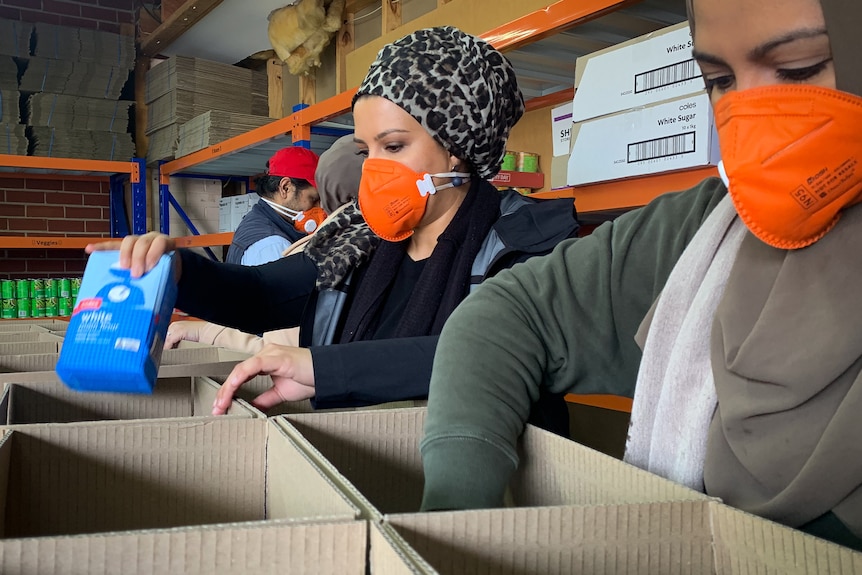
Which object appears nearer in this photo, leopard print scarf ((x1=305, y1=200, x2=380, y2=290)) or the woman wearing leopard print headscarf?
the woman wearing leopard print headscarf

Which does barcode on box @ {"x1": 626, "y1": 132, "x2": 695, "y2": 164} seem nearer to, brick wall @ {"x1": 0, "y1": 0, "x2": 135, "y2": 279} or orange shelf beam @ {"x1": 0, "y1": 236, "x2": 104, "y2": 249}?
orange shelf beam @ {"x1": 0, "y1": 236, "x2": 104, "y2": 249}

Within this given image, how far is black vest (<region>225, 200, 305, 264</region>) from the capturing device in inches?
127

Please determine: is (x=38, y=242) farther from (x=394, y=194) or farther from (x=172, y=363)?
(x=394, y=194)

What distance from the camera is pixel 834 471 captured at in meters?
0.55

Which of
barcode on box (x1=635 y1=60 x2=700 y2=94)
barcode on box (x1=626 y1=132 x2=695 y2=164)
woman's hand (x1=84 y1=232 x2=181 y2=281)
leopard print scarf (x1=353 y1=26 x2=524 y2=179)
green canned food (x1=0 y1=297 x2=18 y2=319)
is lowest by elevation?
green canned food (x1=0 y1=297 x2=18 y2=319)

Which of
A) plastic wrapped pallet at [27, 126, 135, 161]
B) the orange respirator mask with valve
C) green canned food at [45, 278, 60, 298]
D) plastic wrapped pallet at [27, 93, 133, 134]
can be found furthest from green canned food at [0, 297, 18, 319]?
the orange respirator mask with valve

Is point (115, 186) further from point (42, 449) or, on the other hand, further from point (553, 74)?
point (42, 449)

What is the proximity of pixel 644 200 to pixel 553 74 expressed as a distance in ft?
3.35

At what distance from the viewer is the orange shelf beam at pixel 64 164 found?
4.97 m

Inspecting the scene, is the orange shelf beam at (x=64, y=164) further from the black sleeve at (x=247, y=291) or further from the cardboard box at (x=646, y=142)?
the cardboard box at (x=646, y=142)

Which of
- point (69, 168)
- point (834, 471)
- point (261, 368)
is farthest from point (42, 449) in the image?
point (69, 168)

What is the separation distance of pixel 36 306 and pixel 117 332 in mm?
5018

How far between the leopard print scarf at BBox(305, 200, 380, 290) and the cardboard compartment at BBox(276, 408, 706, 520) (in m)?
0.68

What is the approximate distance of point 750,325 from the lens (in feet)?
2.09
